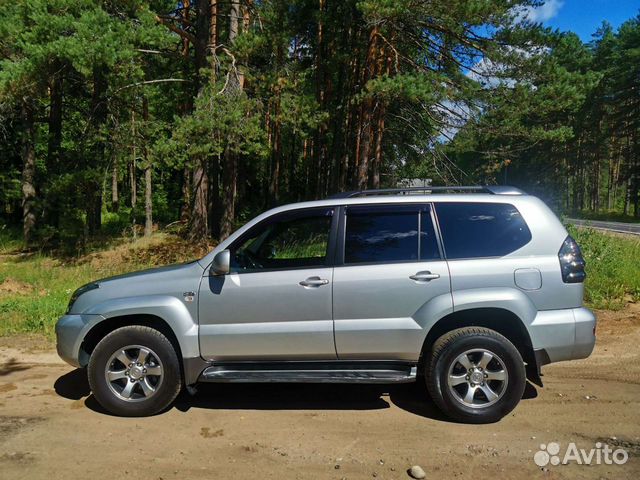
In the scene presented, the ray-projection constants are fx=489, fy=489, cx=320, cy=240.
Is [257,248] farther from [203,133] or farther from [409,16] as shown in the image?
[409,16]

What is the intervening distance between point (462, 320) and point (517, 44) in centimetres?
1154

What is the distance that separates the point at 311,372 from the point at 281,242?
4.94 ft

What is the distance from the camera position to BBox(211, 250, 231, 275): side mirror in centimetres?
421

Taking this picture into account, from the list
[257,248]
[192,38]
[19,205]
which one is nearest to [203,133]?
[192,38]

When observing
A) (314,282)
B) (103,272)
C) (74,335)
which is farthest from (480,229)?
(103,272)

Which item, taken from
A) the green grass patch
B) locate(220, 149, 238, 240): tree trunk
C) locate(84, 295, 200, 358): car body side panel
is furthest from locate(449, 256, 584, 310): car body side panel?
locate(220, 149, 238, 240): tree trunk

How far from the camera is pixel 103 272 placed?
40.0 ft

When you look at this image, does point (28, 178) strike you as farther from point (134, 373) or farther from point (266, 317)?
point (266, 317)

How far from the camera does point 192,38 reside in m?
16.2

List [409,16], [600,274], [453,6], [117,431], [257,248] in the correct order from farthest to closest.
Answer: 1. [409,16]
2. [453,6]
3. [600,274]
4. [257,248]
5. [117,431]

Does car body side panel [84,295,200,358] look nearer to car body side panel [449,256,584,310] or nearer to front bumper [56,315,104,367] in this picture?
front bumper [56,315,104,367]

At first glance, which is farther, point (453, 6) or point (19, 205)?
point (19, 205)

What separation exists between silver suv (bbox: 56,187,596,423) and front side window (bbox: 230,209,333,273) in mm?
21

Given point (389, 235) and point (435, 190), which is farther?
point (435, 190)
